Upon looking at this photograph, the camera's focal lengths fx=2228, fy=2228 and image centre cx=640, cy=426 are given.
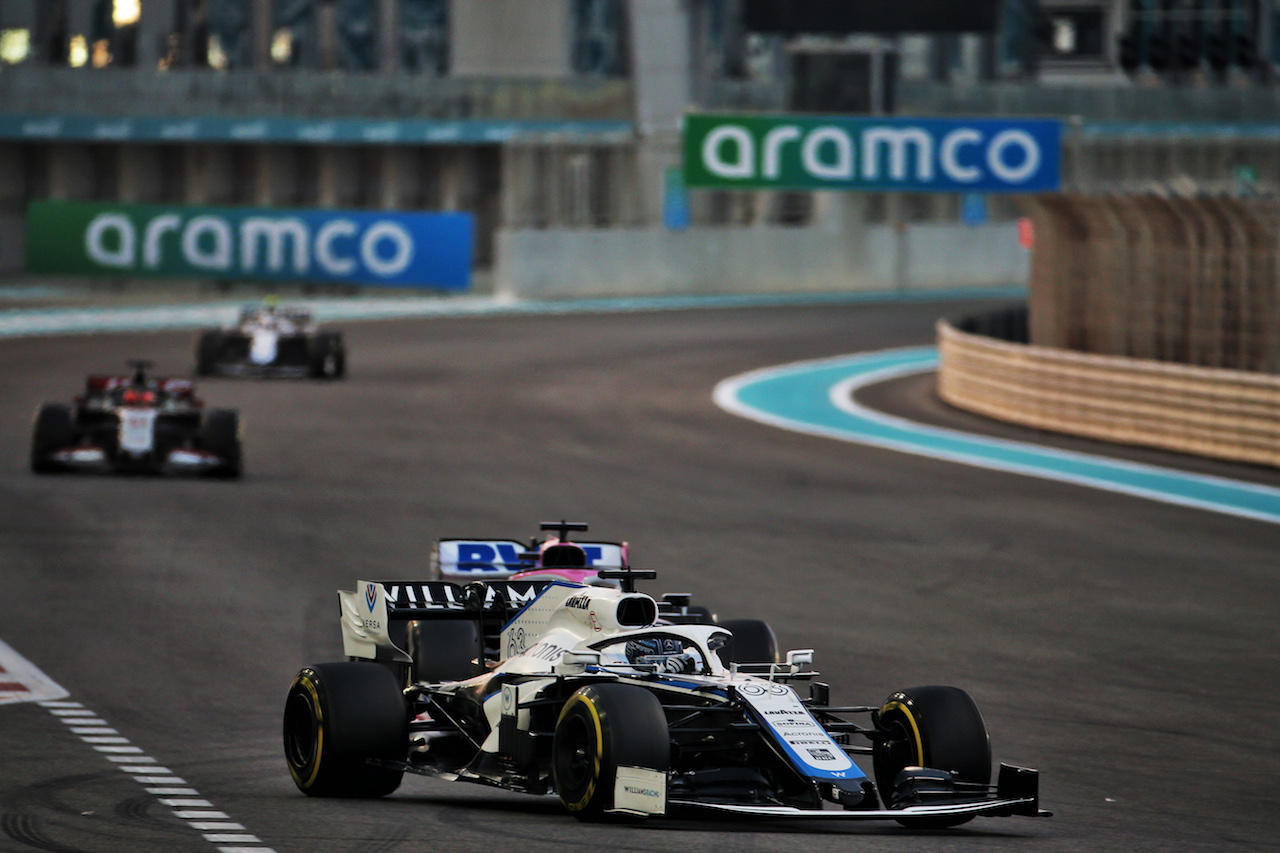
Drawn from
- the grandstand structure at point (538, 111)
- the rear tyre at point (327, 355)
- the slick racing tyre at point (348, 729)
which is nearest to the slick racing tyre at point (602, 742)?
the slick racing tyre at point (348, 729)

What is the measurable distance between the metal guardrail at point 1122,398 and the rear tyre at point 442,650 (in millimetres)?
14567

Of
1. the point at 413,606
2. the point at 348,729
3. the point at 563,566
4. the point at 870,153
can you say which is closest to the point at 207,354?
the point at 870,153

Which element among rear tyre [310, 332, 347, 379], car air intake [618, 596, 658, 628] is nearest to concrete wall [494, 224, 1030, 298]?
rear tyre [310, 332, 347, 379]

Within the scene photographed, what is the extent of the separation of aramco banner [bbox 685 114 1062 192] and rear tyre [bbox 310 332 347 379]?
13436 millimetres

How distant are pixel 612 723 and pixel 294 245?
39.7 metres

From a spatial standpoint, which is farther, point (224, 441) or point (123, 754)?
point (224, 441)

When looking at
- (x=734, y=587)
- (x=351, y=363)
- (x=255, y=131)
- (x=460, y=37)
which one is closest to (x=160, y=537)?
(x=734, y=587)

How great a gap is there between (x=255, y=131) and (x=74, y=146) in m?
4.49

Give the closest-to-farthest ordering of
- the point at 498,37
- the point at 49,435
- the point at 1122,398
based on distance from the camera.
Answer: the point at 49,435, the point at 1122,398, the point at 498,37

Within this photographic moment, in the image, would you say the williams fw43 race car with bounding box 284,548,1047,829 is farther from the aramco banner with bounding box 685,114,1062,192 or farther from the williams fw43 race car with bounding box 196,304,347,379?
the aramco banner with bounding box 685,114,1062,192

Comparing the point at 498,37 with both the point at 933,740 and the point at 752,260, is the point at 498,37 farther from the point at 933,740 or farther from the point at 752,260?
the point at 933,740

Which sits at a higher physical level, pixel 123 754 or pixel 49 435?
pixel 123 754

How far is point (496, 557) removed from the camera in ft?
37.3

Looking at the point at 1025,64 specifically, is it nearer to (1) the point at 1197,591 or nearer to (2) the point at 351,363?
(2) the point at 351,363
